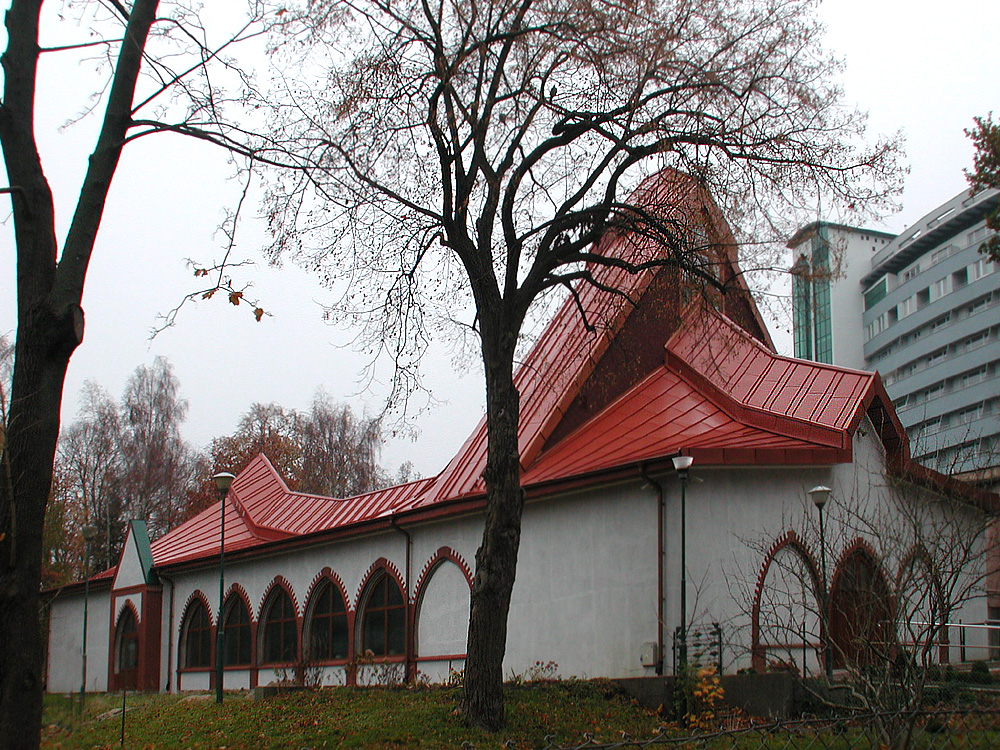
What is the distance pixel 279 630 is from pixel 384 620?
4845 millimetres

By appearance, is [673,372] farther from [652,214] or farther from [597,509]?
[652,214]

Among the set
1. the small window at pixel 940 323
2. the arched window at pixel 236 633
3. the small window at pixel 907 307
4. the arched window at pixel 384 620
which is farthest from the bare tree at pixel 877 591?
the small window at pixel 907 307

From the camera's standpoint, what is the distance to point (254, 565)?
26.9 metres

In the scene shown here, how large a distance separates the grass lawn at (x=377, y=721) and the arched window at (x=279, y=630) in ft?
27.3

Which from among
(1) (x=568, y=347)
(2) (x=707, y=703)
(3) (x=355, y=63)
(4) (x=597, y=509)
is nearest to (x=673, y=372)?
(1) (x=568, y=347)

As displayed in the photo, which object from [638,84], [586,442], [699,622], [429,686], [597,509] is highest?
[638,84]

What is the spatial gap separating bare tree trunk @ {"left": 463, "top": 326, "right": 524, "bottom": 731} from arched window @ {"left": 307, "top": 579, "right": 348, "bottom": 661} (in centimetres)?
1123

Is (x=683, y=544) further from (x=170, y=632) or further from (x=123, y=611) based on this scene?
(x=123, y=611)

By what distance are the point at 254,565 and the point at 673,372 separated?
12.7 metres

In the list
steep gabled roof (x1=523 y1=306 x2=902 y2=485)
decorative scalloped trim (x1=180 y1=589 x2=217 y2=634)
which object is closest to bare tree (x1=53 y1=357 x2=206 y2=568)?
decorative scalloped trim (x1=180 y1=589 x2=217 y2=634)

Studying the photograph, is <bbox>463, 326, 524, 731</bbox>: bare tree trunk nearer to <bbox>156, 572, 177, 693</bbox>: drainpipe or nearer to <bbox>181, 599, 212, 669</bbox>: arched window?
<bbox>181, 599, 212, 669</bbox>: arched window

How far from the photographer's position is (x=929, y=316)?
7812 cm

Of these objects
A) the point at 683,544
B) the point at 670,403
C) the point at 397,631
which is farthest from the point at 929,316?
the point at 683,544

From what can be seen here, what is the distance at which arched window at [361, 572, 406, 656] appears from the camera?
21250 millimetres
